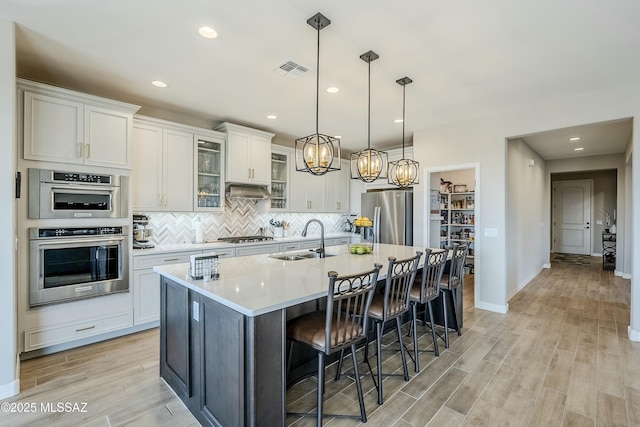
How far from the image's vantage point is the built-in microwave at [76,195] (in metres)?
2.90

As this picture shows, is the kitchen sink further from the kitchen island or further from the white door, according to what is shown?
the white door

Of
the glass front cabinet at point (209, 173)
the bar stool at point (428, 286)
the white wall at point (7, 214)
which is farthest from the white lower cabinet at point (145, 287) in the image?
the bar stool at point (428, 286)

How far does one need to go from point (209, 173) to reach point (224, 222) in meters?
0.84

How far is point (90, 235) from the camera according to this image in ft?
10.5

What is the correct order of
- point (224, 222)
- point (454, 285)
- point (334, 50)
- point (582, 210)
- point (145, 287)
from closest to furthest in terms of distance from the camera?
1. point (334, 50)
2. point (454, 285)
3. point (145, 287)
4. point (224, 222)
5. point (582, 210)

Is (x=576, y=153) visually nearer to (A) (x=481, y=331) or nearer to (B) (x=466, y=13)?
(A) (x=481, y=331)

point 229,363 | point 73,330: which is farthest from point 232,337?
point 73,330

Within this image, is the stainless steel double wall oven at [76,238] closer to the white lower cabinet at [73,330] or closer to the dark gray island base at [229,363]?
the white lower cabinet at [73,330]

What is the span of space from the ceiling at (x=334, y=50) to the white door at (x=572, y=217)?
7.36m

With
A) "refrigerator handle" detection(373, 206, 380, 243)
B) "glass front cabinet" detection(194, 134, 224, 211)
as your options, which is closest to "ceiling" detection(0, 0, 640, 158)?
"glass front cabinet" detection(194, 134, 224, 211)

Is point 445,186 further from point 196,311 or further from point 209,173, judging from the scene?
point 196,311

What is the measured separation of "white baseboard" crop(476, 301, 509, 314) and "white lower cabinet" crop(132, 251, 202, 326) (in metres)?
4.26

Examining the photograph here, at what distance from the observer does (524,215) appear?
5.67 meters

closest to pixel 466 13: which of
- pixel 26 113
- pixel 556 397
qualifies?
pixel 556 397
